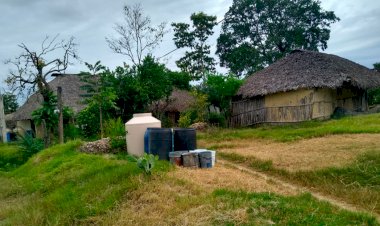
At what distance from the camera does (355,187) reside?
6.67m

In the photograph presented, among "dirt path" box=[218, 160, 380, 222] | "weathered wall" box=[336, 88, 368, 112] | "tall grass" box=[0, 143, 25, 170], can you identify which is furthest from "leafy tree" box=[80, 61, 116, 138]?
"weathered wall" box=[336, 88, 368, 112]

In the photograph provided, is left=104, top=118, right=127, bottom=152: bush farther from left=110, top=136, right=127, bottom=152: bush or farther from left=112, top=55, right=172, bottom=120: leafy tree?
left=112, top=55, right=172, bottom=120: leafy tree

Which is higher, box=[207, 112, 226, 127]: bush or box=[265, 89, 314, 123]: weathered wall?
box=[265, 89, 314, 123]: weathered wall

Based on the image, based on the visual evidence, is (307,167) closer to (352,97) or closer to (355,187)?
(355,187)

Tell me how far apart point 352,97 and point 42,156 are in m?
17.2

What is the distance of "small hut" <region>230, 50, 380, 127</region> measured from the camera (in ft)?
60.5

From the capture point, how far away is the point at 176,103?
2634 centimetres

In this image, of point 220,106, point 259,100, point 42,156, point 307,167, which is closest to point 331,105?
point 259,100

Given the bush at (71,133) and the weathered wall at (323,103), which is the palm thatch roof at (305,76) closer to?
the weathered wall at (323,103)

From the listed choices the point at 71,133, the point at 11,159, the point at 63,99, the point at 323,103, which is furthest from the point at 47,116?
the point at 323,103

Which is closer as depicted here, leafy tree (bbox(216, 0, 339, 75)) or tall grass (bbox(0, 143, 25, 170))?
tall grass (bbox(0, 143, 25, 170))

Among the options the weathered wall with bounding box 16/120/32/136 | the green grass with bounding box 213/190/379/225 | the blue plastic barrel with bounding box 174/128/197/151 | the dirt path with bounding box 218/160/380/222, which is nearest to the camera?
the green grass with bounding box 213/190/379/225

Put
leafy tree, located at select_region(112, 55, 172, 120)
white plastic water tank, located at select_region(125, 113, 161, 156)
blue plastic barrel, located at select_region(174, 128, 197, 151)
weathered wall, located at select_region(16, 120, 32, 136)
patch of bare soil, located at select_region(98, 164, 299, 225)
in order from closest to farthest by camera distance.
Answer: patch of bare soil, located at select_region(98, 164, 299, 225) < blue plastic barrel, located at select_region(174, 128, 197, 151) < white plastic water tank, located at select_region(125, 113, 161, 156) < leafy tree, located at select_region(112, 55, 172, 120) < weathered wall, located at select_region(16, 120, 32, 136)

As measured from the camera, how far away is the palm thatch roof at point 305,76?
18391mm
